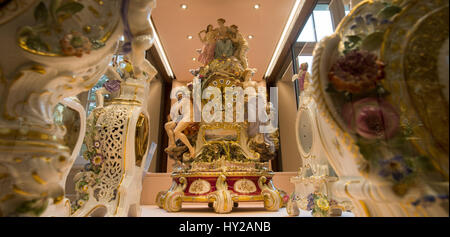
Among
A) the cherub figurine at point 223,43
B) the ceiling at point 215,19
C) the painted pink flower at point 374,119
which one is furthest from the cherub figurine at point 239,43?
the painted pink flower at point 374,119

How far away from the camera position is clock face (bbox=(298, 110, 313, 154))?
1429 mm

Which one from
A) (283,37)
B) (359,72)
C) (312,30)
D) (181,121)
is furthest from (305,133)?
(283,37)

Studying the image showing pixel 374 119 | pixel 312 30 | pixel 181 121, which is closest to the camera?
pixel 374 119

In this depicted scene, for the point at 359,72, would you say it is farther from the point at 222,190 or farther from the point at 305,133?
the point at 222,190

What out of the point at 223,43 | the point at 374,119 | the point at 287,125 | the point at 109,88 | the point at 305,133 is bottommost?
the point at 374,119

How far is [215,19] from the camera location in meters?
3.01

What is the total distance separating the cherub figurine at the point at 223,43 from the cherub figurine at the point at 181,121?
1.51 feet

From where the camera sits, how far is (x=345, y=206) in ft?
3.31

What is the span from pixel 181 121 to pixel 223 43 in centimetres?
91

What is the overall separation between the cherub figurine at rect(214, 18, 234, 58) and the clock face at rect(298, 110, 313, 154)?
42.1 inches

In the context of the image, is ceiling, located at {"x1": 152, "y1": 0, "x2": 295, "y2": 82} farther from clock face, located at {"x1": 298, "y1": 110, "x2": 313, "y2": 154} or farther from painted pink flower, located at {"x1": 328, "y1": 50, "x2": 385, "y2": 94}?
painted pink flower, located at {"x1": 328, "y1": 50, "x2": 385, "y2": 94}
